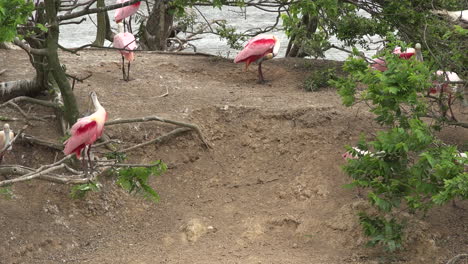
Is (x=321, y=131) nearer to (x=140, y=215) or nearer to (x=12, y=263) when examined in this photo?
(x=140, y=215)

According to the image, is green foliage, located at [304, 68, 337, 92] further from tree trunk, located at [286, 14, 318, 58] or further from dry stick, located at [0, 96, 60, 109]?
dry stick, located at [0, 96, 60, 109]

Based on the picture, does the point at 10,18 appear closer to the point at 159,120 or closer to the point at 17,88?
the point at 159,120

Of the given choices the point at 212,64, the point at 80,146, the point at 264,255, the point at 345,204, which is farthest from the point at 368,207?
the point at 212,64

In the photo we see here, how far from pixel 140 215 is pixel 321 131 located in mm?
1478

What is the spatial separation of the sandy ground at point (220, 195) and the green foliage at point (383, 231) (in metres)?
0.16

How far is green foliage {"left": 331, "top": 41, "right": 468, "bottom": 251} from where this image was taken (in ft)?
15.4

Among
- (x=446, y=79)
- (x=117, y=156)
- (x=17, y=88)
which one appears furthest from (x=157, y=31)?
(x=446, y=79)

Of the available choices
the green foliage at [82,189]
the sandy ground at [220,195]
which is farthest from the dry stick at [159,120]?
the green foliage at [82,189]

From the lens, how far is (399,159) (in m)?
5.00

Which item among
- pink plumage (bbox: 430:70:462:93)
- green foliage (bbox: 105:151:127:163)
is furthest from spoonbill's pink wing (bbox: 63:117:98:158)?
pink plumage (bbox: 430:70:462:93)

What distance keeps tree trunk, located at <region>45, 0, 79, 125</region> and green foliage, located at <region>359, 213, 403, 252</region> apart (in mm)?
2141

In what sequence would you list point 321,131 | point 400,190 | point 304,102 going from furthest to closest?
point 304,102, point 321,131, point 400,190

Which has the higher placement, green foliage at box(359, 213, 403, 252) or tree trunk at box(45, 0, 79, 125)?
tree trunk at box(45, 0, 79, 125)

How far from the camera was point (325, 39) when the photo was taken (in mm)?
7629
